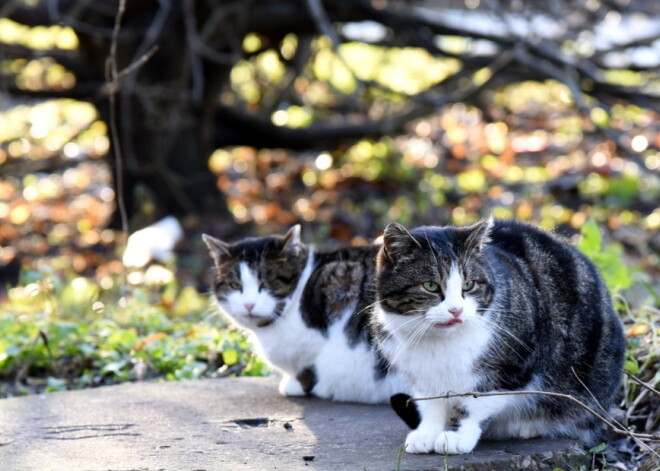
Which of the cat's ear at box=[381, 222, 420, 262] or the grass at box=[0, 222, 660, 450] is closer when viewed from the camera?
the cat's ear at box=[381, 222, 420, 262]

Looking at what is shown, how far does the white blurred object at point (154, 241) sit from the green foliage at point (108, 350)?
2.24 m

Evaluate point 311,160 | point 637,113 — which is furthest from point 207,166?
point 637,113

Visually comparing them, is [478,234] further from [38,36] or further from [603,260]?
[38,36]

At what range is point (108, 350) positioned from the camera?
488cm

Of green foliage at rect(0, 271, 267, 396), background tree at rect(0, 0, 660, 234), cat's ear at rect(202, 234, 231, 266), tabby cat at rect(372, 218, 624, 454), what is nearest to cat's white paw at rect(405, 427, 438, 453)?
tabby cat at rect(372, 218, 624, 454)

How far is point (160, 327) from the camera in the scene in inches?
211

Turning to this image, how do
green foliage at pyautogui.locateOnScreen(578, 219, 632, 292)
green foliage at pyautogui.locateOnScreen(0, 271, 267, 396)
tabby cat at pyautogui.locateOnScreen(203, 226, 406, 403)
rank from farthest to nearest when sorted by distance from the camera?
green foliage at pyautogui.locateOnScreen(0, 271, 267, 396)
green foliage at pyautogui.locateOnScreen(578, 219, 632, 292)
tabby cat at pyautogui.locateOnScreen(203, 226, 406, 403)

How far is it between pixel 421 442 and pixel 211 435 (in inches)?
31.6

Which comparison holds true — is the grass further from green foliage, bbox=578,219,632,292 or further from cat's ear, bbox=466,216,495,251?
cat's ear, bbox=466,216,495,251

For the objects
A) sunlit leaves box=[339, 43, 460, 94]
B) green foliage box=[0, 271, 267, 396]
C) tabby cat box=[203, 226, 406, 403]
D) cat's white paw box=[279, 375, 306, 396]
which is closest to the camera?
tabby cat box=[203, 226, 406, 403]

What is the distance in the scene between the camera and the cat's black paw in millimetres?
3150

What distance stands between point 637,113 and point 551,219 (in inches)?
112

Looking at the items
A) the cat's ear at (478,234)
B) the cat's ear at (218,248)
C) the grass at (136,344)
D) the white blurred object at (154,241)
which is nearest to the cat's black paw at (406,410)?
the cat's ear at (478,234)

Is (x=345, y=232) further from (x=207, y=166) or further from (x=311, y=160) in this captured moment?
(x=311, y=160)
